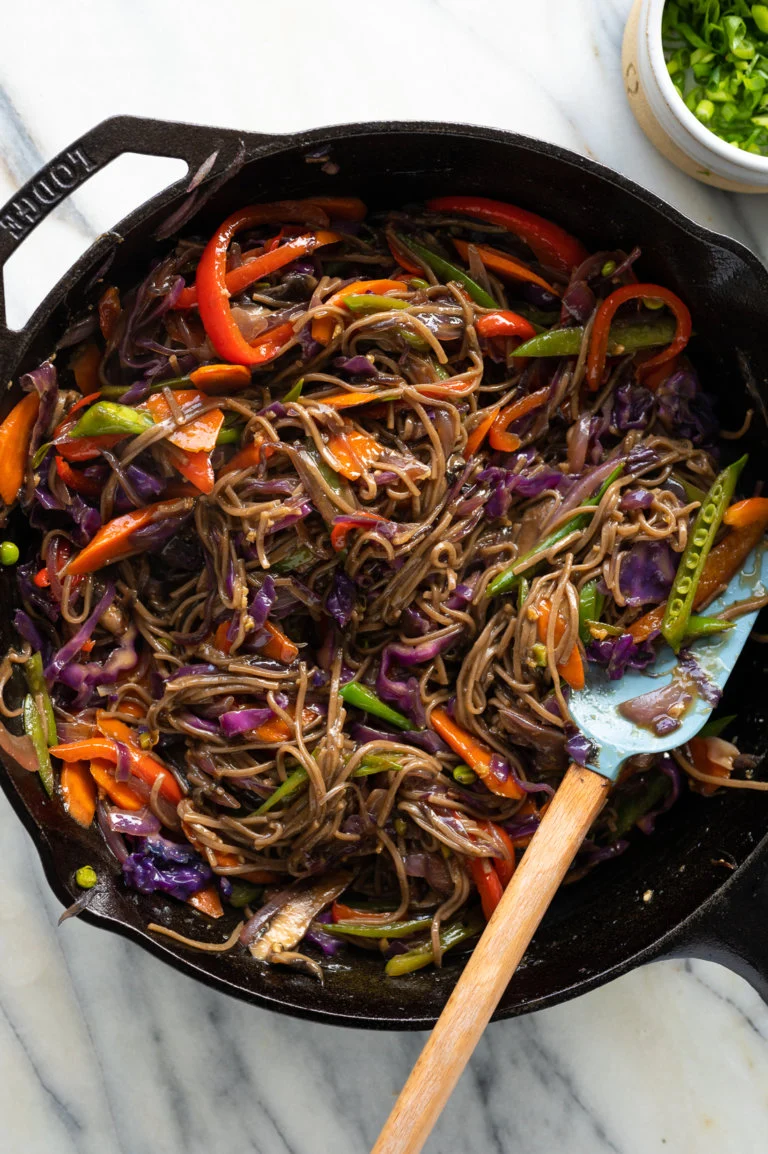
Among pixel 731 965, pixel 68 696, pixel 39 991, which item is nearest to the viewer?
pixel 731 965

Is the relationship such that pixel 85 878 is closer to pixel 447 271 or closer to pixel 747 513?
pixel 447 271

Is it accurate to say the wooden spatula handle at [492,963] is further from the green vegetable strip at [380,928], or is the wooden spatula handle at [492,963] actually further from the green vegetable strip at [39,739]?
the green vegetable strip at [39,739]

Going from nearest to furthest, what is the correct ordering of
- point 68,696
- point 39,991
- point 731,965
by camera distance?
point 731,965, point 68,696, point 39,991

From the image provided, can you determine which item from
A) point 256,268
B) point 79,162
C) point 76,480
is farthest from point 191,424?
point 79,162

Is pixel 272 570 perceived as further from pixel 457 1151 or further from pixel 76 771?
pixel 457 1151

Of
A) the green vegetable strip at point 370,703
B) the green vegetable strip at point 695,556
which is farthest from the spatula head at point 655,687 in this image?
the green vegetable strip at point 370,703

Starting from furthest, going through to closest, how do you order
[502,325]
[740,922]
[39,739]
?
[502,325] → [39,739] → [740,922]

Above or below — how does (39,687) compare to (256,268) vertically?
below

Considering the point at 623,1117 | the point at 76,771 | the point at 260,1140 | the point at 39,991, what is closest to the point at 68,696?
the point at 76,771
